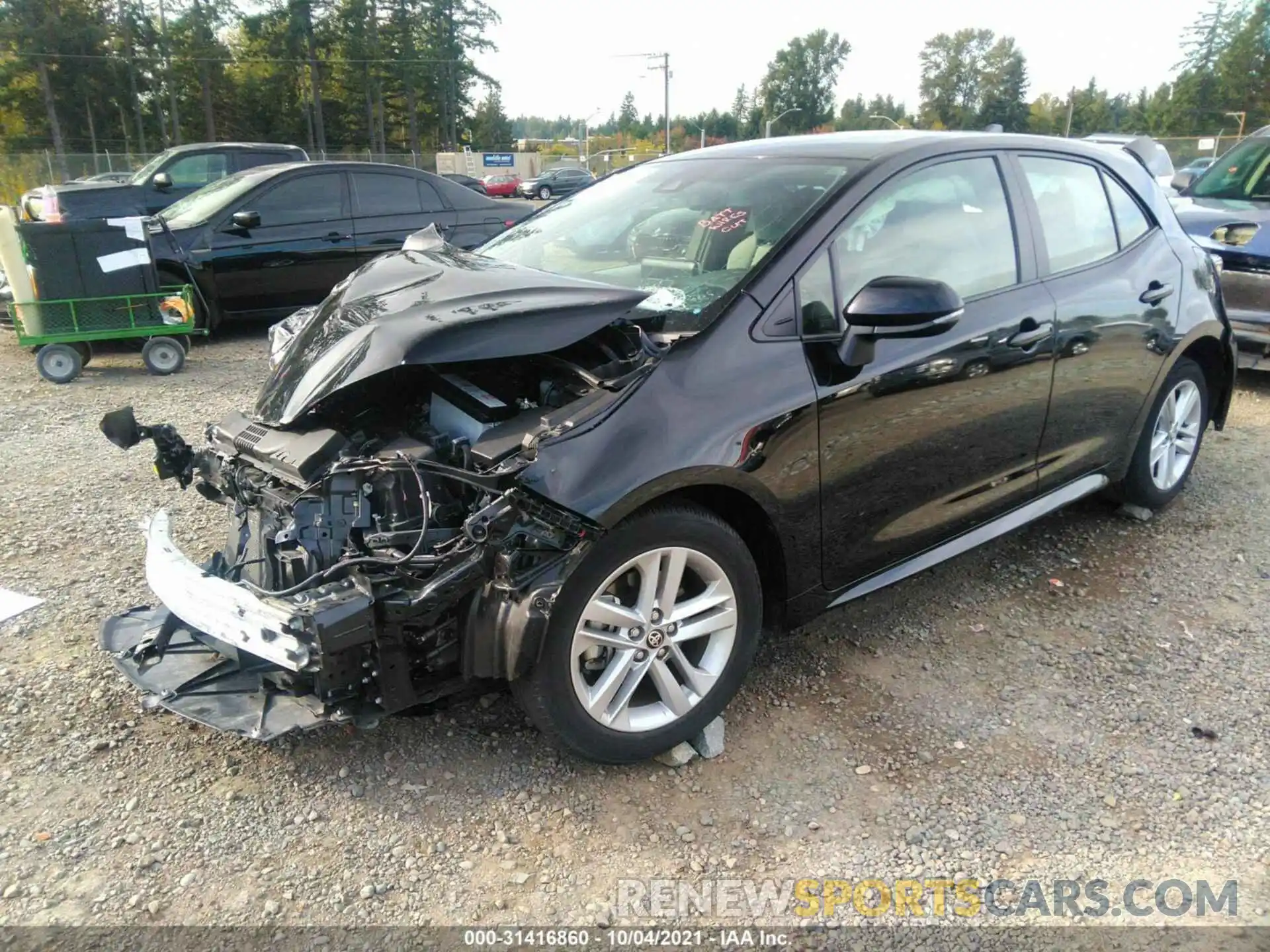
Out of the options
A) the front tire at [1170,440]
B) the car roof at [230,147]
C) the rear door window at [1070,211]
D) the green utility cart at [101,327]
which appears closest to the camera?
the rear door window at [1070,211]

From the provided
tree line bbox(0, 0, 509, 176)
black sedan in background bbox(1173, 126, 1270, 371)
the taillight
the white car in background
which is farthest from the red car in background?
the taillight

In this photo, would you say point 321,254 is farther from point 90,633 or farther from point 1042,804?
point 1042,804

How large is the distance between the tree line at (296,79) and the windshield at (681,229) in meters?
41.3

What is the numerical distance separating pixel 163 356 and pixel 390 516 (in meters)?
6.04

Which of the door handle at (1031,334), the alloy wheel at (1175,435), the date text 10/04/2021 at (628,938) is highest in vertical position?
the door handle at (1031,334)

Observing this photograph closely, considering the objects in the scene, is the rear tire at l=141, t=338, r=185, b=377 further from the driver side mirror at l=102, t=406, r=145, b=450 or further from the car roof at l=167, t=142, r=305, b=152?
the car roof at l=167, t=142, r=305, b=152

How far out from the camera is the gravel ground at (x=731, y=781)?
7.26ft

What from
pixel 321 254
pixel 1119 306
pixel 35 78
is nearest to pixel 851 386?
pixel 1119 306

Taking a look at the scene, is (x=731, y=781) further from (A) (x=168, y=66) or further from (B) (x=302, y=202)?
(A) (x=168, y=66)

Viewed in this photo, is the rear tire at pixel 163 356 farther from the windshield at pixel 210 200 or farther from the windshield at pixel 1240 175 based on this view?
the windshield at pixel 1240 175

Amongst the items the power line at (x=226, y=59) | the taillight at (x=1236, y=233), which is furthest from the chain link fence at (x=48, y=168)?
the taillight at (x=1236, y=233)

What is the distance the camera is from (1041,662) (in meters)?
3.20

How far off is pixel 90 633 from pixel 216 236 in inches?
227

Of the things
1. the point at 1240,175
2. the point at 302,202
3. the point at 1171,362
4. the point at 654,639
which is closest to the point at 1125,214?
the point at 1171,362
